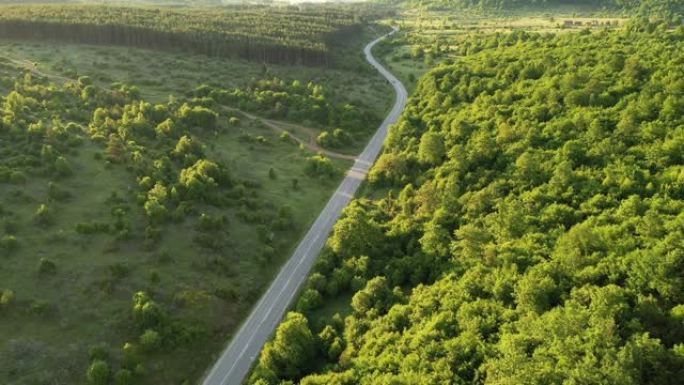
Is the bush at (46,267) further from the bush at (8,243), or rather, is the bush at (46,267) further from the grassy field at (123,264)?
the bush at (8,243)

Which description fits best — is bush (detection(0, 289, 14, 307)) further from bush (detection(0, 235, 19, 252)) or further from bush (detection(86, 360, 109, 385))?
bush (detection(86, 360, 109, 385))

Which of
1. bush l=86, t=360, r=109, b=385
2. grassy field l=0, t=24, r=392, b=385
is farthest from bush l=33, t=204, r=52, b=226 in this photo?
bush l=86, t=360, r=109, b=385

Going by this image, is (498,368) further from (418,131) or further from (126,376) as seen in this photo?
(418,131)

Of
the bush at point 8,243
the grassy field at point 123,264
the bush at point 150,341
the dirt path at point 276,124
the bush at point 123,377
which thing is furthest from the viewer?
the dirt path at point 276,124

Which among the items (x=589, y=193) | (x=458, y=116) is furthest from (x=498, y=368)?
(x=458, y=116)

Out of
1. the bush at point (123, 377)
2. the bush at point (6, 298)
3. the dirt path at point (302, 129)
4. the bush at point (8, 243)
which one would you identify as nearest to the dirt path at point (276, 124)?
the dirt path at point (302, 129)

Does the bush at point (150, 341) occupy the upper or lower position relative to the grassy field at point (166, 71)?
lower
